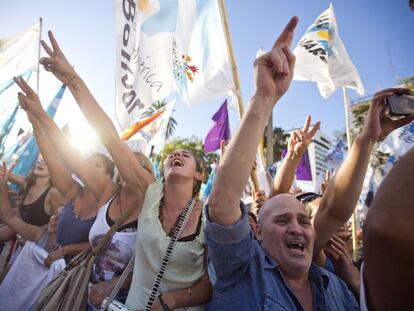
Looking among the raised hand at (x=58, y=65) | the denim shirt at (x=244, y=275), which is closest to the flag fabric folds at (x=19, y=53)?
the raised hand at (x=58, y=65)

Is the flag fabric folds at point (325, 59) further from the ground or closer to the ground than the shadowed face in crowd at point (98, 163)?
further from the ground

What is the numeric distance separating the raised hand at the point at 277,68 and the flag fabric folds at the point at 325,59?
355cm

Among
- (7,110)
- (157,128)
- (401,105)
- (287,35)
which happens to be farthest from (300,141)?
(7,110)

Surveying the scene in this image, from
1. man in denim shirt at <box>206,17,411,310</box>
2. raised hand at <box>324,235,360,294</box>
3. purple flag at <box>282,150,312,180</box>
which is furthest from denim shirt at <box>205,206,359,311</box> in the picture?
purple flag at <box>282,150,312,180</box>

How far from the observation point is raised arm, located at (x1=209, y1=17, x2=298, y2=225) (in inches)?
44.3

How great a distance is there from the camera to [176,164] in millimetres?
2033

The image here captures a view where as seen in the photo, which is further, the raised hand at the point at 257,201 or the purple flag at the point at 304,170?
the purple flag at the point at 304,170

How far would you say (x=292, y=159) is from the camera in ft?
7.83

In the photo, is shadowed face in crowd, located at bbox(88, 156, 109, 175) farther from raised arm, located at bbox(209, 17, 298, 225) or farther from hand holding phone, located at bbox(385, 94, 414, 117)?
hand holding phone, located at bbox(385, 94, 414, 117)

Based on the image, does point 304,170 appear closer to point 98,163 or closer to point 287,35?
point 98,163

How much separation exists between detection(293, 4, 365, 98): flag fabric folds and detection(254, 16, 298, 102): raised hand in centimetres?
355

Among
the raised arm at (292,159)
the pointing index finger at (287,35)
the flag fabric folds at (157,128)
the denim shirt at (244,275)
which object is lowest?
the denim shirt at (244,275)

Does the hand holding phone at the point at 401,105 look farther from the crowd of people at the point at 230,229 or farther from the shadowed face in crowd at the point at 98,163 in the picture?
the shadowed face in crowd at the point at 98,163

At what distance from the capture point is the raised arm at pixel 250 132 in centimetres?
113
